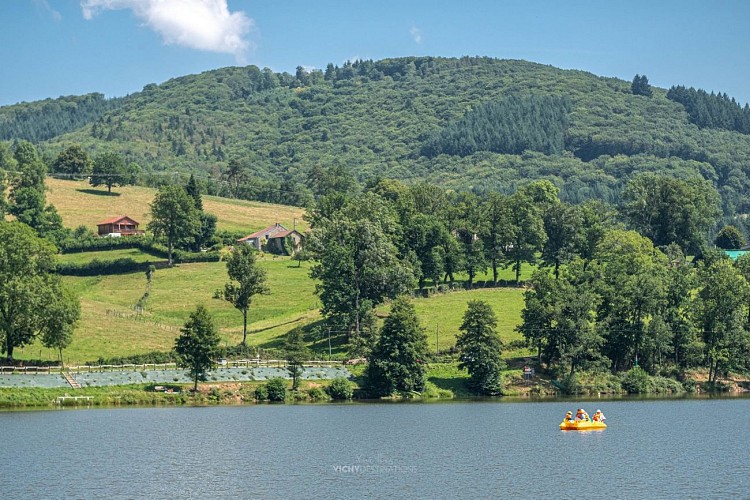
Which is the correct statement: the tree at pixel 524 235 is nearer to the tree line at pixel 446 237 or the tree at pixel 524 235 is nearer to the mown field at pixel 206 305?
the tree line at pixel 446 237

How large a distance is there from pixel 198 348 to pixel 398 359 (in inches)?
879

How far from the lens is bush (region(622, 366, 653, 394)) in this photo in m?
123

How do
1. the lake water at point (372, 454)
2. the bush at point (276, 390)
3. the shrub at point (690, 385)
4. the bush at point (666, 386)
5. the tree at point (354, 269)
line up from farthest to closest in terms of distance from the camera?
1. the tree at point (354, 269)
2. the shrub at point (690, 385)
3. the bush at point (666, 386)
4. the bush at point (276, 390)
5. the lake water at point (372, 454)

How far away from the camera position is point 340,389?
11438 cm

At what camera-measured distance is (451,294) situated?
525ft

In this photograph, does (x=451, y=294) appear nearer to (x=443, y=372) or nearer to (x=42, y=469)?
(x=443, y=372)

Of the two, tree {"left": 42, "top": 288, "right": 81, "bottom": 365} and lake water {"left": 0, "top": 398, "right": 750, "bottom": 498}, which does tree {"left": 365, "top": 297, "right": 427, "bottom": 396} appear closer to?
lake water {"left": 0, "top": 398, "right": 750, "bottom": 498}

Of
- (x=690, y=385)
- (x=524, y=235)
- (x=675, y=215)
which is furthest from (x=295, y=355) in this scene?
(x=675, y=215)

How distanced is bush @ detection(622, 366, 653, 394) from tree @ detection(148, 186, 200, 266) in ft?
304

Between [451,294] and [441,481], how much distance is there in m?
101

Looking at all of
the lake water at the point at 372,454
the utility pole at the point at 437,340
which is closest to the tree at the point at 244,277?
the utility pole at the point at 437,340

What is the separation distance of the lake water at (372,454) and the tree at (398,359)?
14614 millimetres

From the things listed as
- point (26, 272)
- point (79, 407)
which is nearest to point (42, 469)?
point (79, 407)

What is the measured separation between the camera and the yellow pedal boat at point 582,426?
83.9 meters
